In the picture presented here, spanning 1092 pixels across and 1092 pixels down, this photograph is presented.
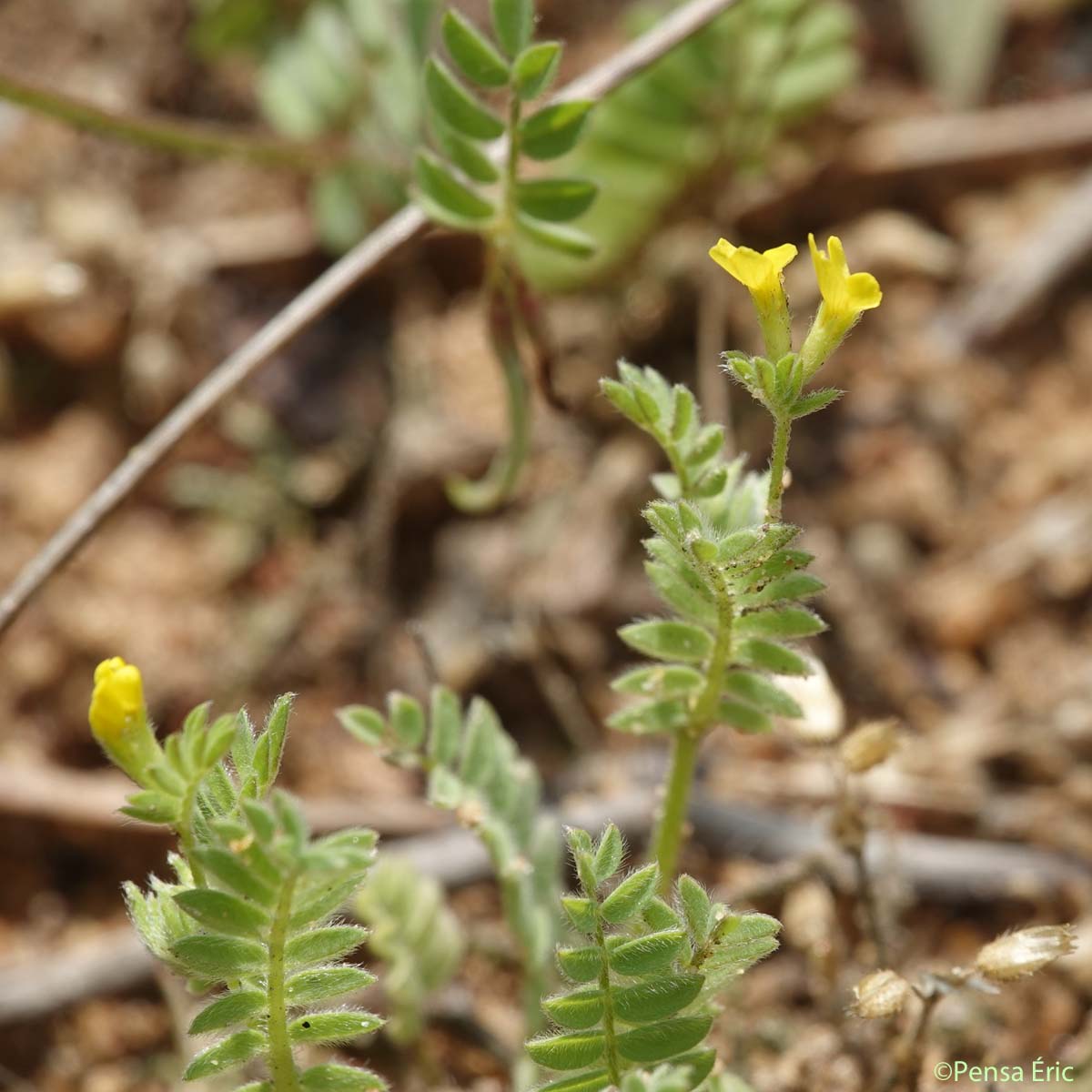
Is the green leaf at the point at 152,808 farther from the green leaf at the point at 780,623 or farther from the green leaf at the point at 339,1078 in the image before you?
the green leaf at the point at 780,623

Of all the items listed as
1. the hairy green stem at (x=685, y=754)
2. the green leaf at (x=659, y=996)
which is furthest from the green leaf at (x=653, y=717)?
the green leaf at (x=659, y=996)

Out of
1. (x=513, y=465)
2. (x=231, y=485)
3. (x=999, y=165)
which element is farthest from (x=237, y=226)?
(x=999, y=165)

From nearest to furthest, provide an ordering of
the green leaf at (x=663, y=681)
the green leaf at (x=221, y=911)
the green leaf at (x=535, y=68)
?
the green leaf at (x=221, y=911) → the green leaf at (x=663, y=681) → the green leaf at (x=535, y=68)

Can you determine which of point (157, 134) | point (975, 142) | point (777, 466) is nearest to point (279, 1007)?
point (777, 466)

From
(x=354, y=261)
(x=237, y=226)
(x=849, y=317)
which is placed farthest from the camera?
(x=237, y=226)

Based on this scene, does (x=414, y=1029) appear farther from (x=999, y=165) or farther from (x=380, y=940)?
(x=999, y=165)

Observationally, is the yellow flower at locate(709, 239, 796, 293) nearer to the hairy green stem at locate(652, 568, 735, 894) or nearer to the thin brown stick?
the hairy green stem at locate(652, 568, 735, 894)
